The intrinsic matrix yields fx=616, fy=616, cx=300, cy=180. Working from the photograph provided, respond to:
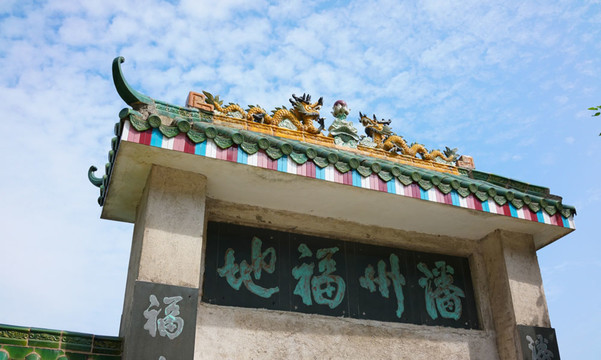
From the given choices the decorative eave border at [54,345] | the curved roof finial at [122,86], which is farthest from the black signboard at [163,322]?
the curved roof finial at [122,86]

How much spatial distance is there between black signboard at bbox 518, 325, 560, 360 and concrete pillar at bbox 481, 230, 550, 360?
64mm

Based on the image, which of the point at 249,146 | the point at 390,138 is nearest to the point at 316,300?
the point at 249,146

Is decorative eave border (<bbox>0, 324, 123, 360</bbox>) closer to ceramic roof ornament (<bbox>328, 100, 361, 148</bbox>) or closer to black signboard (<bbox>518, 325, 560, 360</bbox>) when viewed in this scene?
ceramic roof ornament (<bbox>328, 100, 361, 148</bbox>)

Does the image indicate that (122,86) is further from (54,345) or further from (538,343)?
(538,343)

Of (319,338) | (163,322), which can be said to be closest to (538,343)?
(319,338)

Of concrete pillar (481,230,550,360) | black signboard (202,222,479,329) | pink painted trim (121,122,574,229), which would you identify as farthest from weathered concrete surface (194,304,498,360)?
pink painted trim (121,122,574,229)

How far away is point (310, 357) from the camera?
21.0 ft

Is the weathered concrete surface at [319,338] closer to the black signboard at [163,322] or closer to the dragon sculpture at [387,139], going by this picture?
the black signboard at [163,322]

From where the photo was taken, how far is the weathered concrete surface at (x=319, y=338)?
6.16 metres

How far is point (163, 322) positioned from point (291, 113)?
322 centimetres

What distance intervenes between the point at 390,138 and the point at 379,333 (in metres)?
2.65

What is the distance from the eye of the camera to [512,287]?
7375 mm

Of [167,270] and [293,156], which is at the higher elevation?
[293,156]

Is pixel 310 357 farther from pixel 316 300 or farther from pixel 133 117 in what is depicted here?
pixel 133 117
